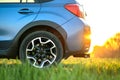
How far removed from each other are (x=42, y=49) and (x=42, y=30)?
41 centimetres

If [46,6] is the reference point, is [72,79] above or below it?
below

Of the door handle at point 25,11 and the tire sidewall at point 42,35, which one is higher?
the door handle at point 25,11

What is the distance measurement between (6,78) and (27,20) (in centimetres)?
333

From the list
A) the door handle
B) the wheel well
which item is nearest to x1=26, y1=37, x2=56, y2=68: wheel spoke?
the wheel well

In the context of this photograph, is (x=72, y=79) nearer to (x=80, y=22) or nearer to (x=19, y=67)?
(x=19, y=67)

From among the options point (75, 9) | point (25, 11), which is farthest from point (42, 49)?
point (75, 9)

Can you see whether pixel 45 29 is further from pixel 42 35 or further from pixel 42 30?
pixel 42 35

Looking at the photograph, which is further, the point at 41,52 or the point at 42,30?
the point at 42,30

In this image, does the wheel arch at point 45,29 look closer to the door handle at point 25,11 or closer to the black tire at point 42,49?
the black tire at point 42,49

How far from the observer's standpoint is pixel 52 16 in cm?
853

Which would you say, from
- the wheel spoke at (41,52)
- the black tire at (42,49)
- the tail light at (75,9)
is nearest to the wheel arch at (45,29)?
the black tire at (42,49)

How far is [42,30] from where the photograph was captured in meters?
8.77

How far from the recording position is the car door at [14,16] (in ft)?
27.9

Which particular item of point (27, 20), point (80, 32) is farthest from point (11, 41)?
point (80, 32)
